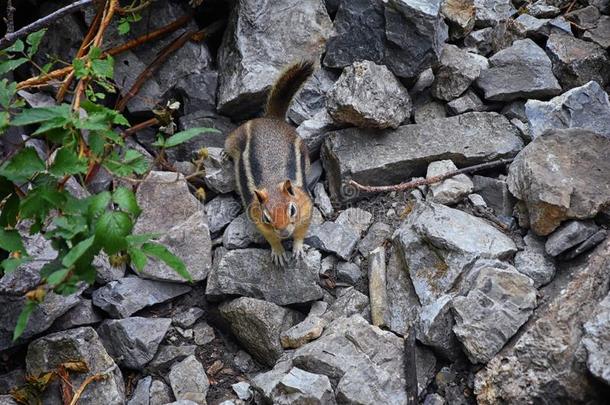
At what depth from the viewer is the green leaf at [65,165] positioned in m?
2.73

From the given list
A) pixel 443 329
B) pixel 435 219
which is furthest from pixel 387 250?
pixel 443 329

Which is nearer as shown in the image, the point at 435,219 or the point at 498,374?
the point at 498,374

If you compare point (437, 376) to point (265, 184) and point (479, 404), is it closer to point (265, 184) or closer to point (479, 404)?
point (479, 404)

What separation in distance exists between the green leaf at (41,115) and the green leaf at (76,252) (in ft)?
1.51

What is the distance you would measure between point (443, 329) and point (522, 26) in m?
2.58

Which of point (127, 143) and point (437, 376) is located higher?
point (127, 143)

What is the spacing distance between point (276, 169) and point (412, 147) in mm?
855

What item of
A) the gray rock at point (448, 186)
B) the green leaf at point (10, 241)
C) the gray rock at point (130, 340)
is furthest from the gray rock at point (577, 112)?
the green leaf at point (10, 241)

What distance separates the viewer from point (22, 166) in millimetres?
2711

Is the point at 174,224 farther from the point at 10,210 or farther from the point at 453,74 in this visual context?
the point at 453,74

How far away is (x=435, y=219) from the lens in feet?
13.1

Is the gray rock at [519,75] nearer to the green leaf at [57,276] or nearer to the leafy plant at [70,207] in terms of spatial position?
the leafy plant at [70,207]

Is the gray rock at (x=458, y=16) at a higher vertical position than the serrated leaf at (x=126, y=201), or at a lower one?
lower

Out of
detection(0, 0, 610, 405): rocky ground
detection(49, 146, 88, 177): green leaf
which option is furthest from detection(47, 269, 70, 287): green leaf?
detection(0, 0, 610, 405): rocky ground
